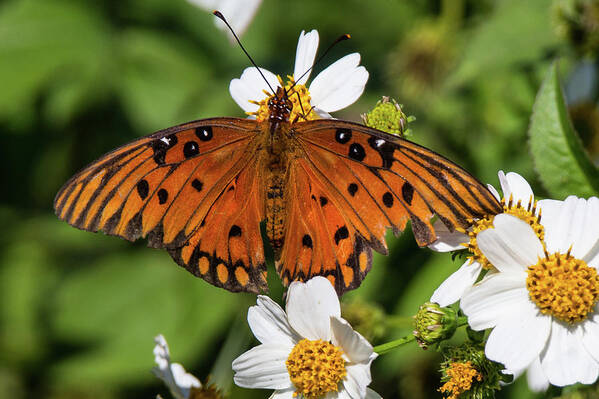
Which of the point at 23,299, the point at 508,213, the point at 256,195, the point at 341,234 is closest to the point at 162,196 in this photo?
the point at 256,195

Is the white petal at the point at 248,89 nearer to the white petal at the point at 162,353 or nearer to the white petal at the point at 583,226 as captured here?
the white petal at the point at 162,353

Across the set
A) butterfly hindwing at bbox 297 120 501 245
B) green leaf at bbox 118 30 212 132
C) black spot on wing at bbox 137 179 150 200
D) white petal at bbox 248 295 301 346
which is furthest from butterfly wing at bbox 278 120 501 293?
green leaf at bbox 118 30 212 132

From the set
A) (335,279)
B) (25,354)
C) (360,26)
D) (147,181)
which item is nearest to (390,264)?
(335,279)

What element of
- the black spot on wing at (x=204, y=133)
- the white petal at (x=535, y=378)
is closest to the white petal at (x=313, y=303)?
the black spot on wing at (x=204, y=133)

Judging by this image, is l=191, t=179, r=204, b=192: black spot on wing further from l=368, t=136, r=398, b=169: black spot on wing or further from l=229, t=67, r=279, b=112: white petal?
l=368, t=136, r=398, b=169: black spot on wing

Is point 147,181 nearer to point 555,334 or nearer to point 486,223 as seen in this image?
point 486,223

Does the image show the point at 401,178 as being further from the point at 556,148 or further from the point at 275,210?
the point at 556,148
